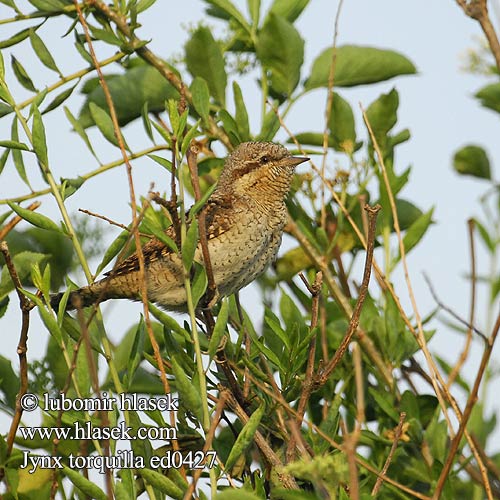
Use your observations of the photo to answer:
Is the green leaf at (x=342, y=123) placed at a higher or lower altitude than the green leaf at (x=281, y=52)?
lower

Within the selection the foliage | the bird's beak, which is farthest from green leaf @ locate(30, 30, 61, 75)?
the bird's beak

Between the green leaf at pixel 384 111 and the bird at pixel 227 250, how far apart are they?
1.46ft

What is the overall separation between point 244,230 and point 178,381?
1.82 m

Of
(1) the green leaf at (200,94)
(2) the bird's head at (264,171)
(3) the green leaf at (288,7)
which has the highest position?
(3) the green leaf at (288,7)

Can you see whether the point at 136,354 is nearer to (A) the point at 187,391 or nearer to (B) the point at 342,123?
(A) the point at 187,391

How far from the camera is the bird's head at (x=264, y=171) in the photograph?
161 inches

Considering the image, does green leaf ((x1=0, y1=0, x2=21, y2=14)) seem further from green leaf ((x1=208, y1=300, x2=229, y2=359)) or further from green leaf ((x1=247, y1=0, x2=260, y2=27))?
green leaf ((x1=208, y1=300, x2=229, y2=359))

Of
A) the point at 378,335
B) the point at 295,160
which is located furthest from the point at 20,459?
the point at 295,160

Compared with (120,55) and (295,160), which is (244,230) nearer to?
(295,160)

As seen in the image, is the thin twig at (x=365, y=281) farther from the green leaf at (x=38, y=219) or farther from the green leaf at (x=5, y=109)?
the green leaf at (x=5, y=109)

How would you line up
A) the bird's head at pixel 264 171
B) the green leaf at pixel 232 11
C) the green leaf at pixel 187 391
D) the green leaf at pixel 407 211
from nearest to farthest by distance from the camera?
the green leaf at pixel 187 391, the green leaf at pixel 232 11, the green leaf at pixel 407 211, the bird's head at pixel 264 171

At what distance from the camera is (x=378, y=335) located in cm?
320

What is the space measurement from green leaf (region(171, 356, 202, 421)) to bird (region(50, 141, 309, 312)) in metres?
1.50

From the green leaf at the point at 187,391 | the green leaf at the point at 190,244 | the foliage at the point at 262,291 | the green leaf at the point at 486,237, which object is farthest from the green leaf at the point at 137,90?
the green leaf at the point at 187,391
